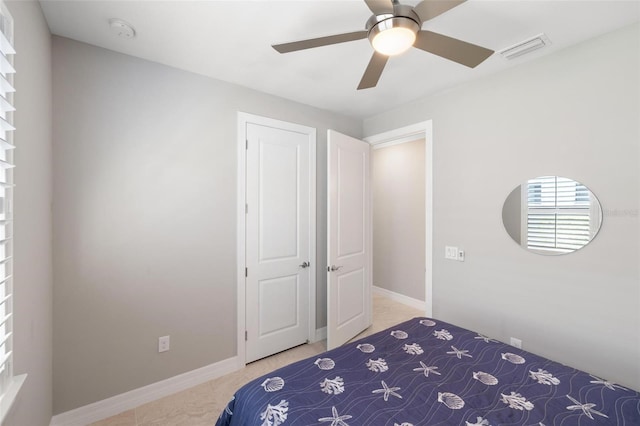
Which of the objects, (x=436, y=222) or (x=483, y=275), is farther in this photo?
(x=436, y=222)

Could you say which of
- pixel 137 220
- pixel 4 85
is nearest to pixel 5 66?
pixel 4 85

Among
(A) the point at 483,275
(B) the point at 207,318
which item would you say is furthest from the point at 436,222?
(B) the point at 207,318

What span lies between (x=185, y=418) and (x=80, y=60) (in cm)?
251

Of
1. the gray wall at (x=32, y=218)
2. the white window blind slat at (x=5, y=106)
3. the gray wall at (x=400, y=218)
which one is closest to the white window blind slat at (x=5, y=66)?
the white window blind slat at (x=5, y=106)

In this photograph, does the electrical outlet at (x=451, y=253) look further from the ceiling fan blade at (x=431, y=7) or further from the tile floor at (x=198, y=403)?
the ceiling fan blade at (x=431, y=7)

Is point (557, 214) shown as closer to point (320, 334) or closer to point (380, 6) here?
point (380, 6)

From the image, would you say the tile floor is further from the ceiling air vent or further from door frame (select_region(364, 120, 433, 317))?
the ceiling air vent

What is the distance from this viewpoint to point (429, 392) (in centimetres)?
127

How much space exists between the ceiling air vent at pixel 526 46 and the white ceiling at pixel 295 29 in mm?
38

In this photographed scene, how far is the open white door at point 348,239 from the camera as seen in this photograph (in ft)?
9.11

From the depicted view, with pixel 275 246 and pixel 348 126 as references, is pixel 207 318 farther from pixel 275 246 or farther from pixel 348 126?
pixel 348 126

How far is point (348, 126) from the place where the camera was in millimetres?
3338

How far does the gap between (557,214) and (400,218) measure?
2.41 m

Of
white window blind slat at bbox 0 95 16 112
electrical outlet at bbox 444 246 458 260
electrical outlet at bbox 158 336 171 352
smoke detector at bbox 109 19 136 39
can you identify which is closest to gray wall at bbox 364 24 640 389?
electrical outlet at bbox 444 246 458 260
